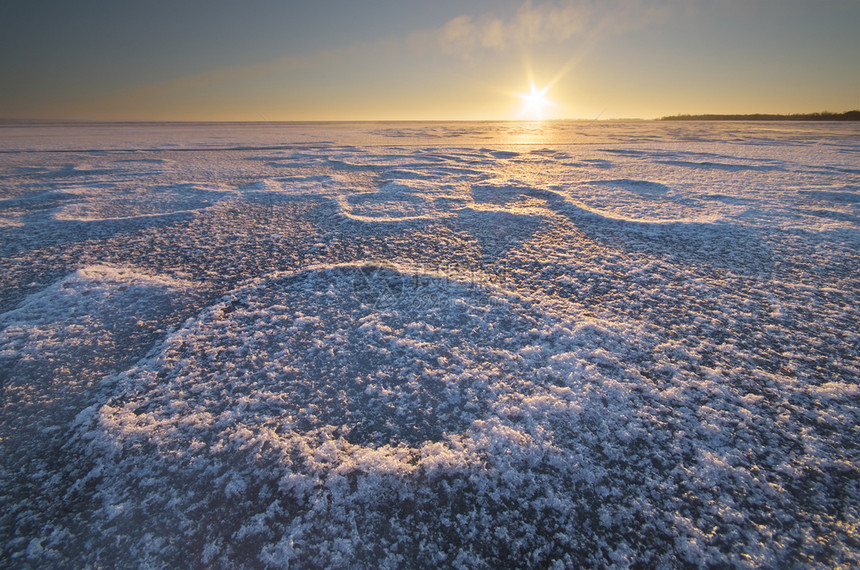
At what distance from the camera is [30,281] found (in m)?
1.28

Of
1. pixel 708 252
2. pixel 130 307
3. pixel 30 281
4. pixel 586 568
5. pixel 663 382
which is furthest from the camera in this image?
pixel 708 252

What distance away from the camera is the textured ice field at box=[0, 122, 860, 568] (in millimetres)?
540

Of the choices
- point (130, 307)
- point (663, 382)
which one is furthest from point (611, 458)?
point (130, 307)

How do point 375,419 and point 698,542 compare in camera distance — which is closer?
point 698,542

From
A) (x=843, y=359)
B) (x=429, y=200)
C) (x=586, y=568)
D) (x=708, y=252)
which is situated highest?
(x=429, y=200)

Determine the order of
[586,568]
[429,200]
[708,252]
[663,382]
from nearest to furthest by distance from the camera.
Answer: [586,568], [663,382], [708,252], [429,200]

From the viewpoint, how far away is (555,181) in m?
2.97

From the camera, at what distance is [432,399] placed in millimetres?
772

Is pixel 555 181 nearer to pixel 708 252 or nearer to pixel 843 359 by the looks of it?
pixel 708 252

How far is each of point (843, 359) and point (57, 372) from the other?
1987mm

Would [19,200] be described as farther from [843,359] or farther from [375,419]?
[843,359]

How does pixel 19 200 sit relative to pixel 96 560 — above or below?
above

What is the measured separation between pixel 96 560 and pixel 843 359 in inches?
63.1

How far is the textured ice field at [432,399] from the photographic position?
54 cm
